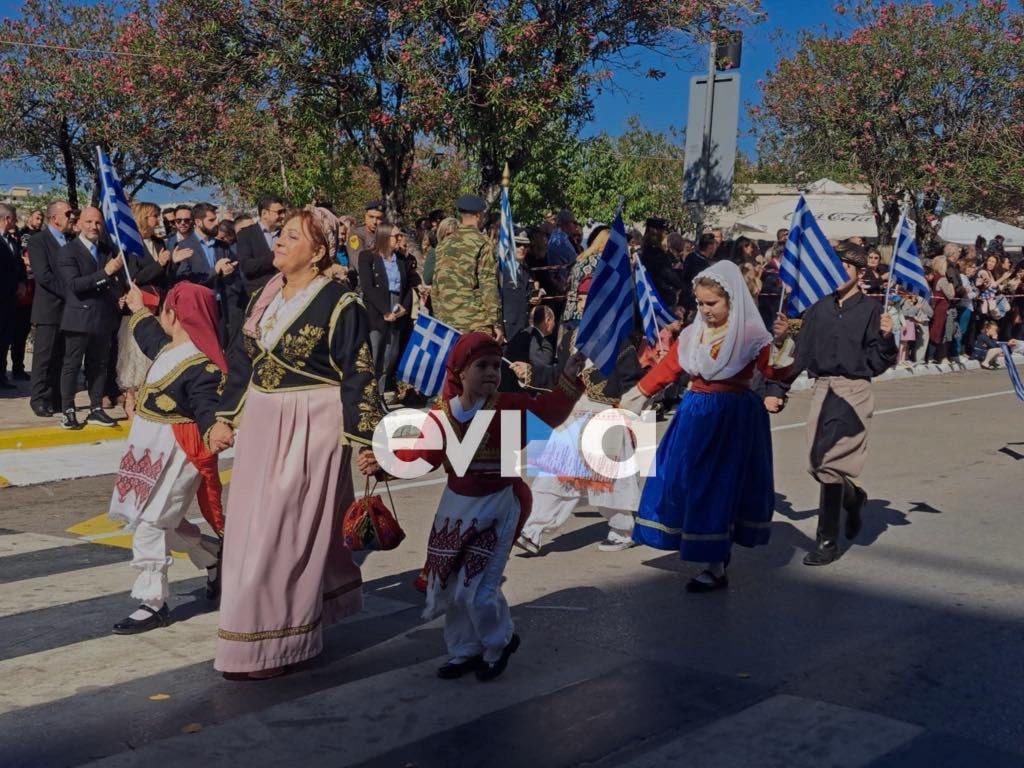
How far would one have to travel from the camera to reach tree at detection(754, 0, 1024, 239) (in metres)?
27.8

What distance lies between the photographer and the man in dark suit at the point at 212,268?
1192cm

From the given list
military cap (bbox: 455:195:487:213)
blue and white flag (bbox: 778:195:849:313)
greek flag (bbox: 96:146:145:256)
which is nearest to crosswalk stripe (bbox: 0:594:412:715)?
blue and white flag (bbox: 778:195:849:313)

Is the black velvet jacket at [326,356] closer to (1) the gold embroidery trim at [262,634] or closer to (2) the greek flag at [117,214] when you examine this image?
(1) the gold embroidery trim at [262,634]

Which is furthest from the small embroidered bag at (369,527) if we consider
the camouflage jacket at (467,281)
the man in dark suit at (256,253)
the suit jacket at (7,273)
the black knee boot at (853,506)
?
the suit jacket at (7,273)

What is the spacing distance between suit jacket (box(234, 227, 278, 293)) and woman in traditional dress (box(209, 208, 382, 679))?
590 cm

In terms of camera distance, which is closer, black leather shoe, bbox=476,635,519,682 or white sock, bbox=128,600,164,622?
black leather shoe, bbox=476,635,519,682

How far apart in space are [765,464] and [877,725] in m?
2.30

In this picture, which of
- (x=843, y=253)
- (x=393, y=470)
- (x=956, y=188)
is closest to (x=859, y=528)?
(x=843, y=253)

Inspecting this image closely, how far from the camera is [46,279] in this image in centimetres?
1198

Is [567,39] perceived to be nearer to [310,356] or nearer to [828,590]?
[828,590]

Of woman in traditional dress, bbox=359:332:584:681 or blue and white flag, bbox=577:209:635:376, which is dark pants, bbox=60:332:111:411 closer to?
blue and white flag, bbox=577:209:635:376

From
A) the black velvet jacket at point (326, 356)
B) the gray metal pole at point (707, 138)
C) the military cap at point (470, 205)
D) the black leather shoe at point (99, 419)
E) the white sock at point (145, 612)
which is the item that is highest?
the gray metal pole at point (707, 138)

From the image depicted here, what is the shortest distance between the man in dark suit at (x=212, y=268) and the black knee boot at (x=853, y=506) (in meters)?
5.88

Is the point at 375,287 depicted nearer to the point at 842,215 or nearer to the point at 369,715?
the point at 369,715
